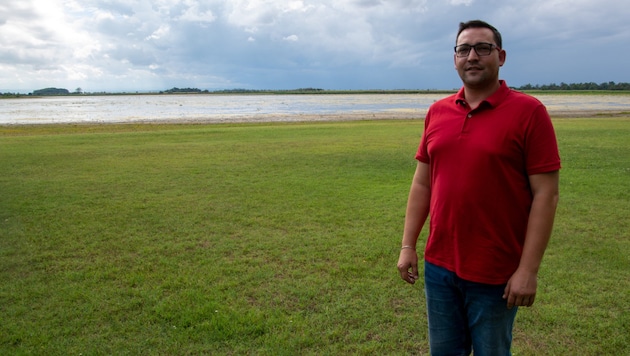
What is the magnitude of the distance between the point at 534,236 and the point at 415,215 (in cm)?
69

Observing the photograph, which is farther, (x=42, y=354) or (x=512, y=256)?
(x=42, y=354)

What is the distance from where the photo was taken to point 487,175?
6.91ft

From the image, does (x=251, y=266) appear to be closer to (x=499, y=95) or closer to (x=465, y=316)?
(x=465, y=316)

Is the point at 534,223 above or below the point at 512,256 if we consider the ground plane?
above

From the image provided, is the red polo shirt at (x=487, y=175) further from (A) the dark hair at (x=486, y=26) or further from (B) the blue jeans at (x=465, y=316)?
(A) the dark hair at (x=486, y=26)

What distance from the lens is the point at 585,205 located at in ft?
26.2

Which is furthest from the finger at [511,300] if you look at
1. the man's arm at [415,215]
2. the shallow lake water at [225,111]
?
the shallow lake water at [225,111]

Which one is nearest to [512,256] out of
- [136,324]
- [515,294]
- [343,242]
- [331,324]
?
[515,294]

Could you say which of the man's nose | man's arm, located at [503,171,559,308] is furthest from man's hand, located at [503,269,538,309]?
the man's nose

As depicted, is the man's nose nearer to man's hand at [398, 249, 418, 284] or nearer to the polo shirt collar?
the polo shirt collar

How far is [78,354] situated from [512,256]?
3367 mm

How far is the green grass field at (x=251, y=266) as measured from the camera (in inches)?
153

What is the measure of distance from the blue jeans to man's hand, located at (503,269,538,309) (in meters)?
0.08

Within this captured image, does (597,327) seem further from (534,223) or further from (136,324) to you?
(136,324)
